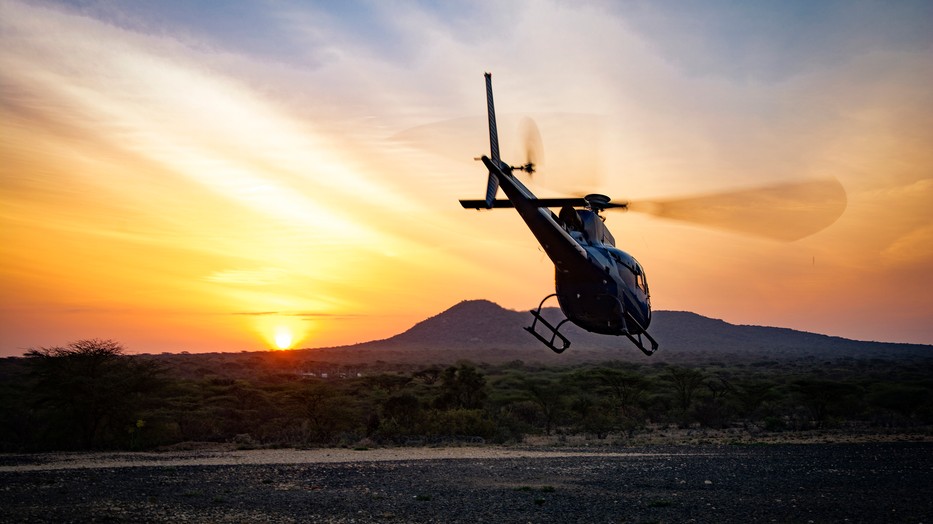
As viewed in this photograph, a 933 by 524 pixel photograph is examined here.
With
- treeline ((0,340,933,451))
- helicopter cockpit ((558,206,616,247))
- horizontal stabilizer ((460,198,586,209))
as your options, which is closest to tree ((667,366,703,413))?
treeline ((0,340,933,451))

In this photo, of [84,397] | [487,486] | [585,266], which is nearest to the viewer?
[585,266]

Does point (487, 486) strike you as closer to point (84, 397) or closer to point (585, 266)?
point (585, 266)

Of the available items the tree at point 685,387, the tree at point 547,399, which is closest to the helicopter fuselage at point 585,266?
the tree at point 547,399

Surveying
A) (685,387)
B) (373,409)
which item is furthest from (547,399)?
(685,387)

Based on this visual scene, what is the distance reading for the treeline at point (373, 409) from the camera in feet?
115

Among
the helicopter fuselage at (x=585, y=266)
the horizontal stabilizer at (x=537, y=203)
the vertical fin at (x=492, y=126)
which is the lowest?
the helicopter fuselage at (x=585, y=266)

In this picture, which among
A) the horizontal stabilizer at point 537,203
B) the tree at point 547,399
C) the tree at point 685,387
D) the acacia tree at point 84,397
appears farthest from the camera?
the tree at point 685,387

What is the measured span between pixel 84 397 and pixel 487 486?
897 inches

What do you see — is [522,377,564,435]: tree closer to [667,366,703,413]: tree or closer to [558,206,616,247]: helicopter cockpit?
[667,366,703,413]: tree

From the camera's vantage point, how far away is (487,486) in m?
22.2

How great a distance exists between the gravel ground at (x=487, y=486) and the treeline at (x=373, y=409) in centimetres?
399

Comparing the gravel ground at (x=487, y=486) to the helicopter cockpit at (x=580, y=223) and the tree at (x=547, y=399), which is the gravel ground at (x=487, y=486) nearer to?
the helicopter cockpit at (x=580, y=223)

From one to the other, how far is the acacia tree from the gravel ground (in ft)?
10.6

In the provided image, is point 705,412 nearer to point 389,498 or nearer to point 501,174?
point 389,498
